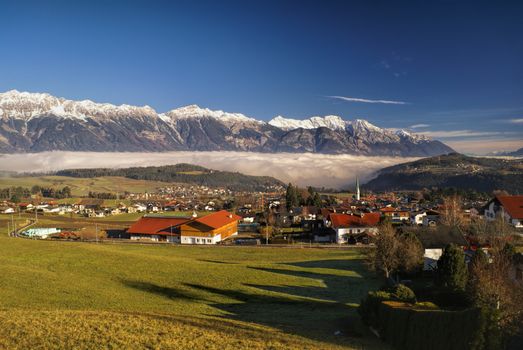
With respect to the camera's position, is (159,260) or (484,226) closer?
(159,260)

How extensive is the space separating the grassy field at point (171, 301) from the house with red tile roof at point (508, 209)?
126 feet

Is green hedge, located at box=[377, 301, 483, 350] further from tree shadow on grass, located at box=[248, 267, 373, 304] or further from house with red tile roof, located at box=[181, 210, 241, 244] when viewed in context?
house with red tile roof, located at box=[181, 210, 241, 244]

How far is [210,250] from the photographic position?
211ft

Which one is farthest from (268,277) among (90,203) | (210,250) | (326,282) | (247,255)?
(90,203)

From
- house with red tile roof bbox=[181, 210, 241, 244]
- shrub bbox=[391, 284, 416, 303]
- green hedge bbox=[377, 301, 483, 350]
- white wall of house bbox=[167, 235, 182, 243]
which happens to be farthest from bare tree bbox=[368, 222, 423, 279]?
white wall of house bbox=[167, 235, 182, 243]

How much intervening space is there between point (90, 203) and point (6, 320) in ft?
515

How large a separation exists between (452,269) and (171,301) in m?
21.3

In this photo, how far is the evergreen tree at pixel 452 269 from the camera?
99.4ft

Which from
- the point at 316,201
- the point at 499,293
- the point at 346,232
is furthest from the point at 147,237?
the point at 499,293

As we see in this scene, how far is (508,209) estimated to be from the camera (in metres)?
74.2

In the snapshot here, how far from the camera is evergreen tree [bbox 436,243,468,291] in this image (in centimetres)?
3030

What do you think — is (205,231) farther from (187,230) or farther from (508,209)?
(508,209)

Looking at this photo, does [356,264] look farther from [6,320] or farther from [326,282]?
[6,320]

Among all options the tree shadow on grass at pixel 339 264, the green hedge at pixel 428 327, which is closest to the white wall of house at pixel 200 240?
the tree shadow on grass at pixel 339 264
